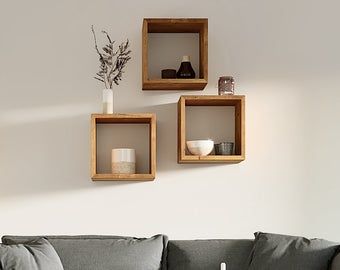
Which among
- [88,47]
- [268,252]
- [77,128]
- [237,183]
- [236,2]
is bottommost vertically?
[268,252]

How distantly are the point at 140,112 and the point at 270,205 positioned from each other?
94cm

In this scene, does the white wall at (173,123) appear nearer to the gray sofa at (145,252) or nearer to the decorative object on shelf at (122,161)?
the decorative object on shelf at (122,161)

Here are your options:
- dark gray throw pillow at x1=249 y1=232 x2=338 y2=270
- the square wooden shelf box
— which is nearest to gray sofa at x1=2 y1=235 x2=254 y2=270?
dark gray throw pillow at x1=249 y1=232 x2=338 y2=270

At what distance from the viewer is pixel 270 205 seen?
4.18m

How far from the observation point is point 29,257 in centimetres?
336

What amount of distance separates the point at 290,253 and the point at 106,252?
36.8 inches

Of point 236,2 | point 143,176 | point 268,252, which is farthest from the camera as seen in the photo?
point 236,2

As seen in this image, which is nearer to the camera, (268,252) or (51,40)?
(268,252)

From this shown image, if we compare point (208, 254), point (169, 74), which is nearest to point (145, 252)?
point (208, 254)

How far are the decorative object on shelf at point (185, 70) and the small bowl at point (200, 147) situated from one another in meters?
0.38

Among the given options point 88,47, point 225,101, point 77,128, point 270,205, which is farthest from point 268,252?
point 88,47

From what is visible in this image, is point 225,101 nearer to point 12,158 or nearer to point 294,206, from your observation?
point 294,206

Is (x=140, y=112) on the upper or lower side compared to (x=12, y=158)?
upper

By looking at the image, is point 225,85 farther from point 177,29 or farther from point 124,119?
point 124,119
